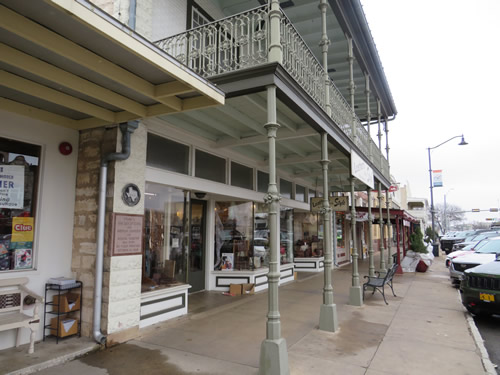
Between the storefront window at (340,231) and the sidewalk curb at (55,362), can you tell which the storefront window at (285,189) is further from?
the sidewalk curb at (55,362)

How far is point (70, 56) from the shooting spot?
3.31 meters

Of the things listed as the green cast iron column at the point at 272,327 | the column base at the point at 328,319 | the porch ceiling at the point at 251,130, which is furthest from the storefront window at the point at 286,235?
the green cast iron column at the point at 272,327

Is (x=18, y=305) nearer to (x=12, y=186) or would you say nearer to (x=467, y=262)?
(x=12, y=186)

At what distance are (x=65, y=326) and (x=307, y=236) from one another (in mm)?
10778

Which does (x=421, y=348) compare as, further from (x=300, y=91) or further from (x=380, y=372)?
(x=300, y=91)

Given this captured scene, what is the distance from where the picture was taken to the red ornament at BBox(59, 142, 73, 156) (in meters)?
5.34

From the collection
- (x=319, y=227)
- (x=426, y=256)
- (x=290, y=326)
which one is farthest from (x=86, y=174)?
(x=426, y=256)

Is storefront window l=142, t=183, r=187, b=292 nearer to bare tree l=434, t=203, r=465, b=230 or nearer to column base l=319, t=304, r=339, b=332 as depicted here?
column base l=319, t=304, r=339, b=332

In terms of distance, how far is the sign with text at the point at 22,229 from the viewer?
15.6 feet

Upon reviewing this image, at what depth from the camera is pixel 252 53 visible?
17.1 feet

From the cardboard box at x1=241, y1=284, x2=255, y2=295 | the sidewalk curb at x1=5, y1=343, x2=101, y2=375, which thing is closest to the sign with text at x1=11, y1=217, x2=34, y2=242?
the sidewalk curb at x1=5, y1=343, x2=101, y2=375

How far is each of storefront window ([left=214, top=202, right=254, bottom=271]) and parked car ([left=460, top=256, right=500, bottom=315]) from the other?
5.18 meters

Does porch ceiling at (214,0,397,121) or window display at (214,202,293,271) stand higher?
porch ceiling at (214,0,397,121)

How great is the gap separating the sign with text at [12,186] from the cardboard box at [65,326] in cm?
177
